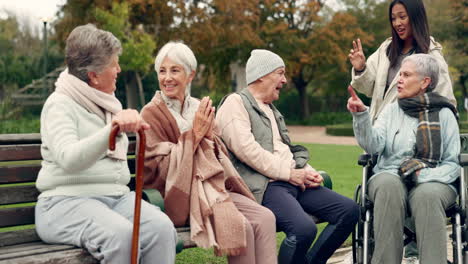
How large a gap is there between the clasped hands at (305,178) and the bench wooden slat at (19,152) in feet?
5.37

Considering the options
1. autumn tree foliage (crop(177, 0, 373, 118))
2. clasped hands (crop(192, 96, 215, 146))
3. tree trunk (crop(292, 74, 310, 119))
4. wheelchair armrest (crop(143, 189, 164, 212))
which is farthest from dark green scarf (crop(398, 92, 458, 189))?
tree trunk (crop(292, 74, 310, 119))

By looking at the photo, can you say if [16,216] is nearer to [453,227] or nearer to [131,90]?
[453,227]

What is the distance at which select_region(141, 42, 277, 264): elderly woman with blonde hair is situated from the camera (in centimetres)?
382

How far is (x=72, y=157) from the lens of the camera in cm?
314

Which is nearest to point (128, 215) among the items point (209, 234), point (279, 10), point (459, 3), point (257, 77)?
point (209, 234)

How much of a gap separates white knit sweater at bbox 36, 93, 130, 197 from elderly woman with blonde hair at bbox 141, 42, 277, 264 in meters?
0.42

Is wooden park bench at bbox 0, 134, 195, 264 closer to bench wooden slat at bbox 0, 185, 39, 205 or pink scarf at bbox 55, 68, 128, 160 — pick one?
bench wooden slat at bbox 0, 185, 39, 205

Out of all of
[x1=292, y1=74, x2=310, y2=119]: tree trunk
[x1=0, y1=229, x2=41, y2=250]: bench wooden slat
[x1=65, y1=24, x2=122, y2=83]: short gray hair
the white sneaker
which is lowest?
[x1=292, y1=74, x2=310, y2=119]: tree trunk

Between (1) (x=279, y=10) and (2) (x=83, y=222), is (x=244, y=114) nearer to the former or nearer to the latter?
(2) (x=83, y=222)

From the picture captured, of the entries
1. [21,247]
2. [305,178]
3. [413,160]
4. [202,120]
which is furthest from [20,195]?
[413,160]

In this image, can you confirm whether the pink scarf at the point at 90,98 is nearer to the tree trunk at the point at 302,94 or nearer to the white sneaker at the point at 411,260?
the white sneaker at the point at 411,260

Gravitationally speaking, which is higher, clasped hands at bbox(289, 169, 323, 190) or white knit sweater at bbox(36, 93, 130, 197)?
white knit sweater at bbox(36, 93, 130, 197)

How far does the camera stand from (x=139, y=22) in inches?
1315

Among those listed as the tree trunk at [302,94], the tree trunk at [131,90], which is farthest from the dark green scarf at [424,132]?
the tree trunk at [302,94]
